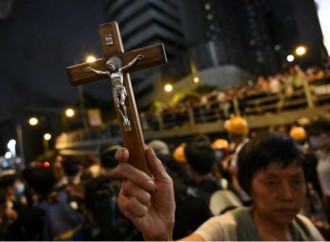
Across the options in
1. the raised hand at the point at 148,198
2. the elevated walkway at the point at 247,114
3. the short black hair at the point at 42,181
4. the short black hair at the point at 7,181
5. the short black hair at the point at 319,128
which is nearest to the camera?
the raised hand at the point at 148,198

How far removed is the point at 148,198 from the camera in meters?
0.72

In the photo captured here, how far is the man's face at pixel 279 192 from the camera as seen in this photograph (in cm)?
115

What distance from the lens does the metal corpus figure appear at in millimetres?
767

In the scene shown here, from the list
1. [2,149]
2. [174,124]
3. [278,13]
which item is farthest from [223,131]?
[2,149]

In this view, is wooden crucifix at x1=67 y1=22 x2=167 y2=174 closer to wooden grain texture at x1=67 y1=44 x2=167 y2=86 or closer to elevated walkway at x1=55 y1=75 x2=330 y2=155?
wooden grain texture at x1=67 y1=44 x2=167 y2=86

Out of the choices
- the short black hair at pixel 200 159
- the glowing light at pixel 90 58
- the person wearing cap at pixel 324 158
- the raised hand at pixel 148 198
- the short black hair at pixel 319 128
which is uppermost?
the glowing light at pixel 90 58

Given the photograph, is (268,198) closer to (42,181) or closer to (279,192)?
(279,192)

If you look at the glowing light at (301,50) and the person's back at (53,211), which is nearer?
the glowing light at (301,50)

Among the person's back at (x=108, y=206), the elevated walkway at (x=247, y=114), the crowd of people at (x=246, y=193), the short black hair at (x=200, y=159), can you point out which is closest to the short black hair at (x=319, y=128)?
the crowd of people at (x=246, y=193)

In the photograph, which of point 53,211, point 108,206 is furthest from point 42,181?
point 108,206

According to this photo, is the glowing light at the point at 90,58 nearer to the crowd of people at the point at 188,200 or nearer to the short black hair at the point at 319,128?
the crowd of people at the point at 188,200

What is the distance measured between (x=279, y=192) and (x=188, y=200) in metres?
0.57

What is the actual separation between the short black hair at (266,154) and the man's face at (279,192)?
0.03m

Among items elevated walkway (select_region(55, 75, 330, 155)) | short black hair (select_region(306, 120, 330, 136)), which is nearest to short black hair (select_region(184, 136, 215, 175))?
short black hair (select_region(306, 120, 330, 136))
